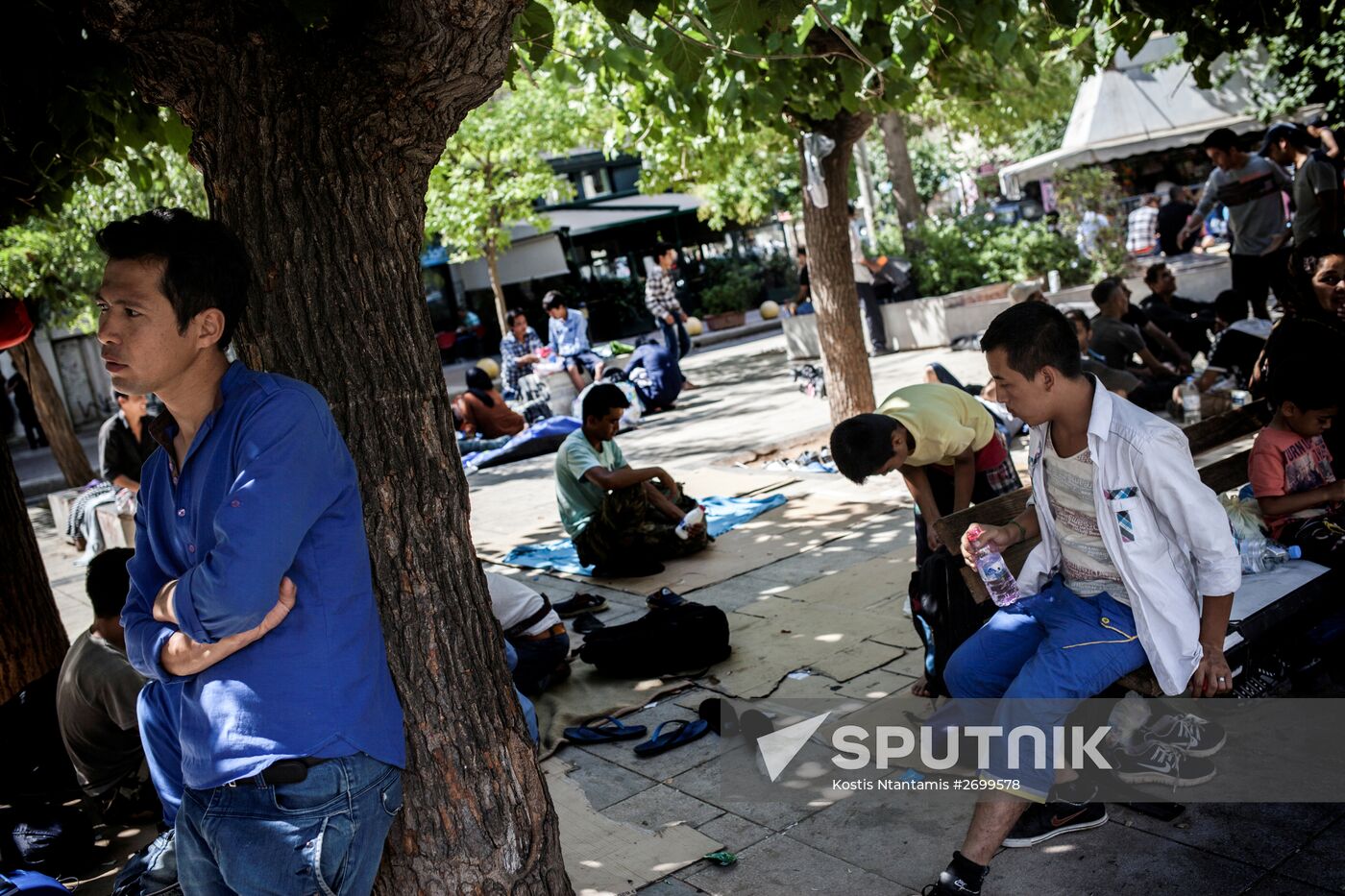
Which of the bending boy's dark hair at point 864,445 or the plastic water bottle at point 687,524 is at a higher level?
the bending boy's dark hair at point 864,445

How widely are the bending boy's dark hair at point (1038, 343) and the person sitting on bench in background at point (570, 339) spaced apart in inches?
472

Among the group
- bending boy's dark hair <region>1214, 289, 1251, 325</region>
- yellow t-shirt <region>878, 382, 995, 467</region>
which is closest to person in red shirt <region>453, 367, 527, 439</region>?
bending boy's dark hair <region>1214, 289, 1251, 325</region>

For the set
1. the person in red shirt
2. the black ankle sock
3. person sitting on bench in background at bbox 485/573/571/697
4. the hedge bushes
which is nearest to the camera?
the black ankle sock

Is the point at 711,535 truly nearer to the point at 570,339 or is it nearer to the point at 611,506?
the point at 611,506

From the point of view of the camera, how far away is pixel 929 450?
5172 mm

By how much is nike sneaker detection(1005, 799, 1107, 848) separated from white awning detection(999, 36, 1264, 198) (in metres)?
16.0

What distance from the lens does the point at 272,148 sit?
279cm

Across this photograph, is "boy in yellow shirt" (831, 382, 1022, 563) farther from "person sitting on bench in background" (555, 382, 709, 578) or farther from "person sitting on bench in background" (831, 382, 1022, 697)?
"person sitting on bench in background" (555, 382, 709, 578)

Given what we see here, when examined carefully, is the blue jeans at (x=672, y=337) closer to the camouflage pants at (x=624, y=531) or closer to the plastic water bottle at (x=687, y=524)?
the plastic water bottle at (x=687, y=524)

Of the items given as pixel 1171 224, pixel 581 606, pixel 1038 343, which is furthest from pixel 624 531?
pixel 1171 224

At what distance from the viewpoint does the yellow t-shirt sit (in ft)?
16.9

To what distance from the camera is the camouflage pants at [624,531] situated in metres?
7.65

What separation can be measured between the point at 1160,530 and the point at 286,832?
2399 mm

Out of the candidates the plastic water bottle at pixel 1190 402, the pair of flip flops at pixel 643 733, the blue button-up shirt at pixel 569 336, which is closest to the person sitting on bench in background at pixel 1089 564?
the pair of flip flops at pixel 643 733
